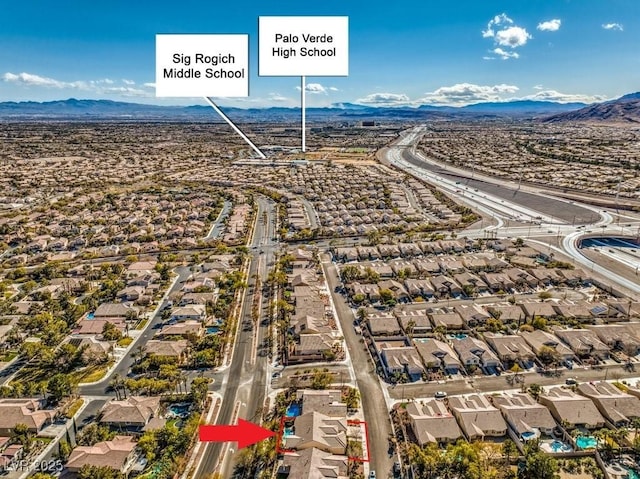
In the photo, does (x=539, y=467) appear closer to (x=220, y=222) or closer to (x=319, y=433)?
(x=319, y=433)

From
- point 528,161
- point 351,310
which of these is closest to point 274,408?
point 351,310

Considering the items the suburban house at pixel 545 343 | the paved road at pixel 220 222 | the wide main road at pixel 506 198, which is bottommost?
the suburban house at pixel 545 343

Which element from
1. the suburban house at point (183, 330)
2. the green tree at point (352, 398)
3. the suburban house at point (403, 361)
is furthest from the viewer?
the suburban house at point (183, 330)

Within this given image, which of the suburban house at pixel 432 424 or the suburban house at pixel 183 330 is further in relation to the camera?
the suburban house at pixel 183 330

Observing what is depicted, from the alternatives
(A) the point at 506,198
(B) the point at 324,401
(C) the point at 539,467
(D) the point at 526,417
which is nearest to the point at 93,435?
(B) the point at 324,401

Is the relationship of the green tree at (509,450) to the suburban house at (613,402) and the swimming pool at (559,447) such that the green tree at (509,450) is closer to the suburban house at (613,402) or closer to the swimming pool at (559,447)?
the swimming pool at (559,447)

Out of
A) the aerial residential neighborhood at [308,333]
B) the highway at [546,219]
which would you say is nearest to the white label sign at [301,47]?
the aerial residential neighborhood at [308,333]

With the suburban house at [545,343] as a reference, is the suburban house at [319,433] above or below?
below

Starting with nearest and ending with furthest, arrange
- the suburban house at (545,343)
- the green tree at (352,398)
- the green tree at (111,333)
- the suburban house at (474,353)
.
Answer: the green tree at (352,398) → the suburban house at (474,353) → the suburban house at (545,343) → the green tree at (111,333)
